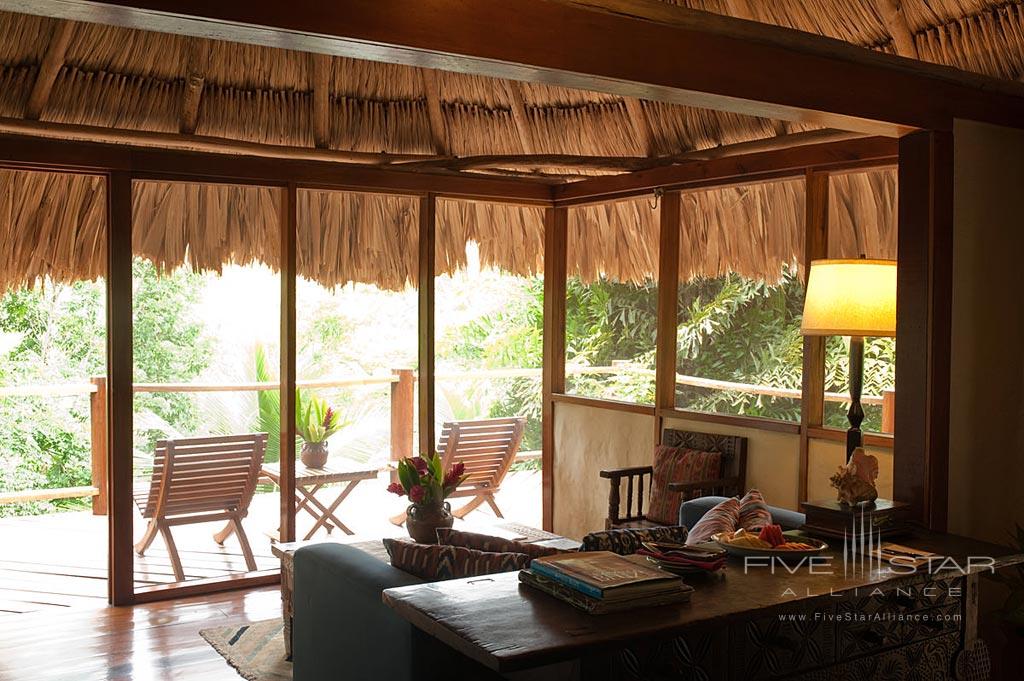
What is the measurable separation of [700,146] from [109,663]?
3515mm

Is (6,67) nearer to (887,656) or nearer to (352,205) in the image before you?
(352,205)

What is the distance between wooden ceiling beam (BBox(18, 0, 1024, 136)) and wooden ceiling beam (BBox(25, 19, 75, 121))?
2.51 meters

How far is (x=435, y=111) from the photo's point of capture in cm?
530

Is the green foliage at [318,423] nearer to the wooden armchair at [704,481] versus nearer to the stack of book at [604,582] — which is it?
the wooden armchair at [704,481]

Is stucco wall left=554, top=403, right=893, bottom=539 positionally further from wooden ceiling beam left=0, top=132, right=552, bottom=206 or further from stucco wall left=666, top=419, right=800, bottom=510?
wooden ceiling beam left=0, top=132, right=552, bottom=206

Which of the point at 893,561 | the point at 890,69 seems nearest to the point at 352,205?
the point at 890,69

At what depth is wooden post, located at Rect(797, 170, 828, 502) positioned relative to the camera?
4234 mm

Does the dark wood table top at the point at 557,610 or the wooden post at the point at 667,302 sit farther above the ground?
the wooden post at the point at 667,302

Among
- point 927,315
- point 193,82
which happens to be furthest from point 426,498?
point 193,82

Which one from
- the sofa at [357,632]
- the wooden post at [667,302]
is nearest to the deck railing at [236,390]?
the wooden post at [667,302]

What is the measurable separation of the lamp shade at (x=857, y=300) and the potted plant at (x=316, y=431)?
126 inches

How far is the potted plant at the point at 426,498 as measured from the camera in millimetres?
3895

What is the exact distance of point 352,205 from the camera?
18.9 feet

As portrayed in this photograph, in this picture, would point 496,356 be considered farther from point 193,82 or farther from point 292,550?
point 292,550
